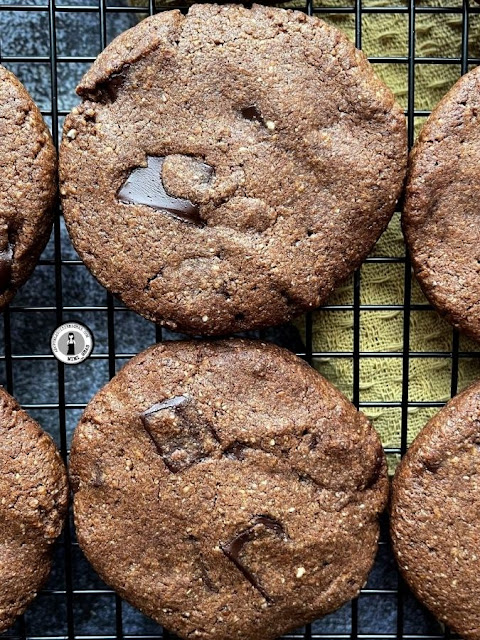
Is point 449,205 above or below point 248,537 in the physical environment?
above

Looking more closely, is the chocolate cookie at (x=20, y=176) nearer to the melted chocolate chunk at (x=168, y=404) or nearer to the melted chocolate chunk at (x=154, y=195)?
the melted chocolate chunk at (x=154, y=195)

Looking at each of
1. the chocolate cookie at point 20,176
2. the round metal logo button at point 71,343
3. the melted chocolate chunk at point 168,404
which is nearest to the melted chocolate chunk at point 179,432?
the melted chocolate chunk at point 168,404

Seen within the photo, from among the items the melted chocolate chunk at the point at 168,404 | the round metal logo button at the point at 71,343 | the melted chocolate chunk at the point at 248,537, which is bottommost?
the melted chocolate chunk at the point at 248,537

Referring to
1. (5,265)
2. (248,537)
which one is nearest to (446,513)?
(248,537)

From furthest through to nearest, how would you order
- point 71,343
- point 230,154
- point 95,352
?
point 95,352, point 71,343, point 230,154

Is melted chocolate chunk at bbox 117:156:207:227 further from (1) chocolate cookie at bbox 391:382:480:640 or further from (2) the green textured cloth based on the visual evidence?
(1) chocolate cookie at bbox 391:382:480:640

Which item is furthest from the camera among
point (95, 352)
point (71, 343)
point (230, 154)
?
point (95, 352)

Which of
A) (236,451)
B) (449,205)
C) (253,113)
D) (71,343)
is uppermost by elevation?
(253,113)

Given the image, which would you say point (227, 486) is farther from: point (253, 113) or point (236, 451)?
point (253, 113)
